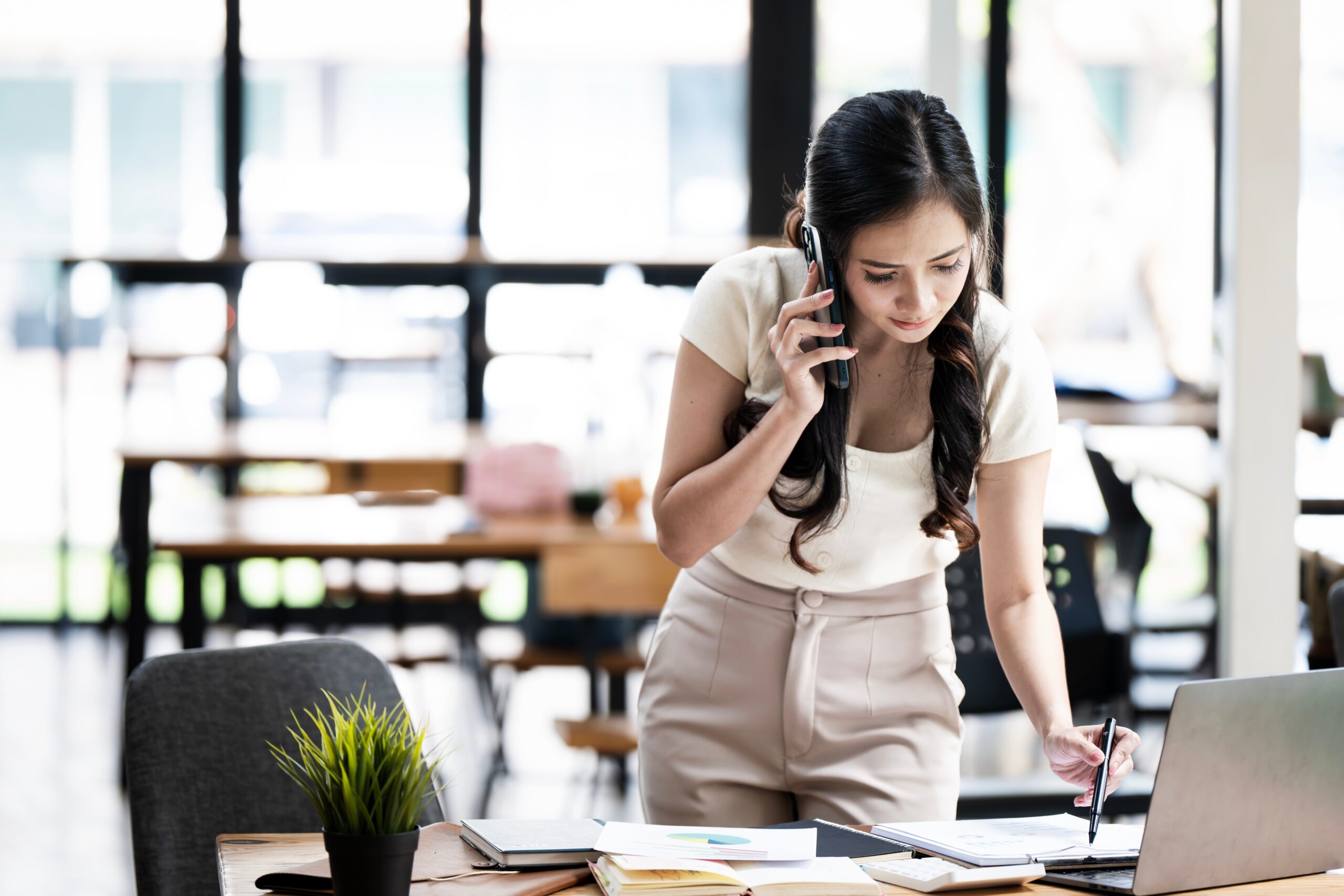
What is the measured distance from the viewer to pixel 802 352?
58.1 inches

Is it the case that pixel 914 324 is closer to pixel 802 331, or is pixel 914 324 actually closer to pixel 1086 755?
pixel 802 331

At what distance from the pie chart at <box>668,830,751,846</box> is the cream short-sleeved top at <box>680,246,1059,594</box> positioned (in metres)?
0.35

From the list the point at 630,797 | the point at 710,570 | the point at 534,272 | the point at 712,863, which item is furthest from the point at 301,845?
the point at 534,272

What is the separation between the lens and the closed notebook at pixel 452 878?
1.25m

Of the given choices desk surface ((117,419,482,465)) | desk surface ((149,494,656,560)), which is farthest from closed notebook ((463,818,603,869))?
desk surface ((117,419,482,465))

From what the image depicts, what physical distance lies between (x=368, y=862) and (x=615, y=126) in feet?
19.9

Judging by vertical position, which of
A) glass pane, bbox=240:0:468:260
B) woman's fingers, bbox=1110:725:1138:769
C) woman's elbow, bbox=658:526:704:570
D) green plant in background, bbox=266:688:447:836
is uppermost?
glass pane, bbox=240:0:468:260

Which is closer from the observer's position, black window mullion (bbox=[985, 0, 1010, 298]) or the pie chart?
the pie chart

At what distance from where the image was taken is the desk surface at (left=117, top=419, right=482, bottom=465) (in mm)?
4633

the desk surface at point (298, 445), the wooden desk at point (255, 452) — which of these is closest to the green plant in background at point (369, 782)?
the wooden desk at point (255, 452)

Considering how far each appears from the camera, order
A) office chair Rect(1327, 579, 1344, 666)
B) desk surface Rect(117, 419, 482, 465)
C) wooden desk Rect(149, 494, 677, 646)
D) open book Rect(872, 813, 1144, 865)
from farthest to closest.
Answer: desk surface Rect(117, 419, 482, 465)
wooden desk Rect(149, 494, 677, 646)
office chair Rect(1327, 579, 1344, 666)
open book Rect(872, 813, 1144, 865)

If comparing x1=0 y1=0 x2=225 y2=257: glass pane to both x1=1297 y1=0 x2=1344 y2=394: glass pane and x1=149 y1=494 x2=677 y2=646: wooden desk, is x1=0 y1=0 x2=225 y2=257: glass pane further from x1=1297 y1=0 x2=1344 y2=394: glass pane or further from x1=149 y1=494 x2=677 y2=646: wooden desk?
x1=1297 y1=0 x2=1344 y2=394: glass pane

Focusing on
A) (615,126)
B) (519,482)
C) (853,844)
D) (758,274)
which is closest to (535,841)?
(853,844)

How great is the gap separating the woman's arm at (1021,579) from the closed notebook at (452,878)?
1.97 feet
